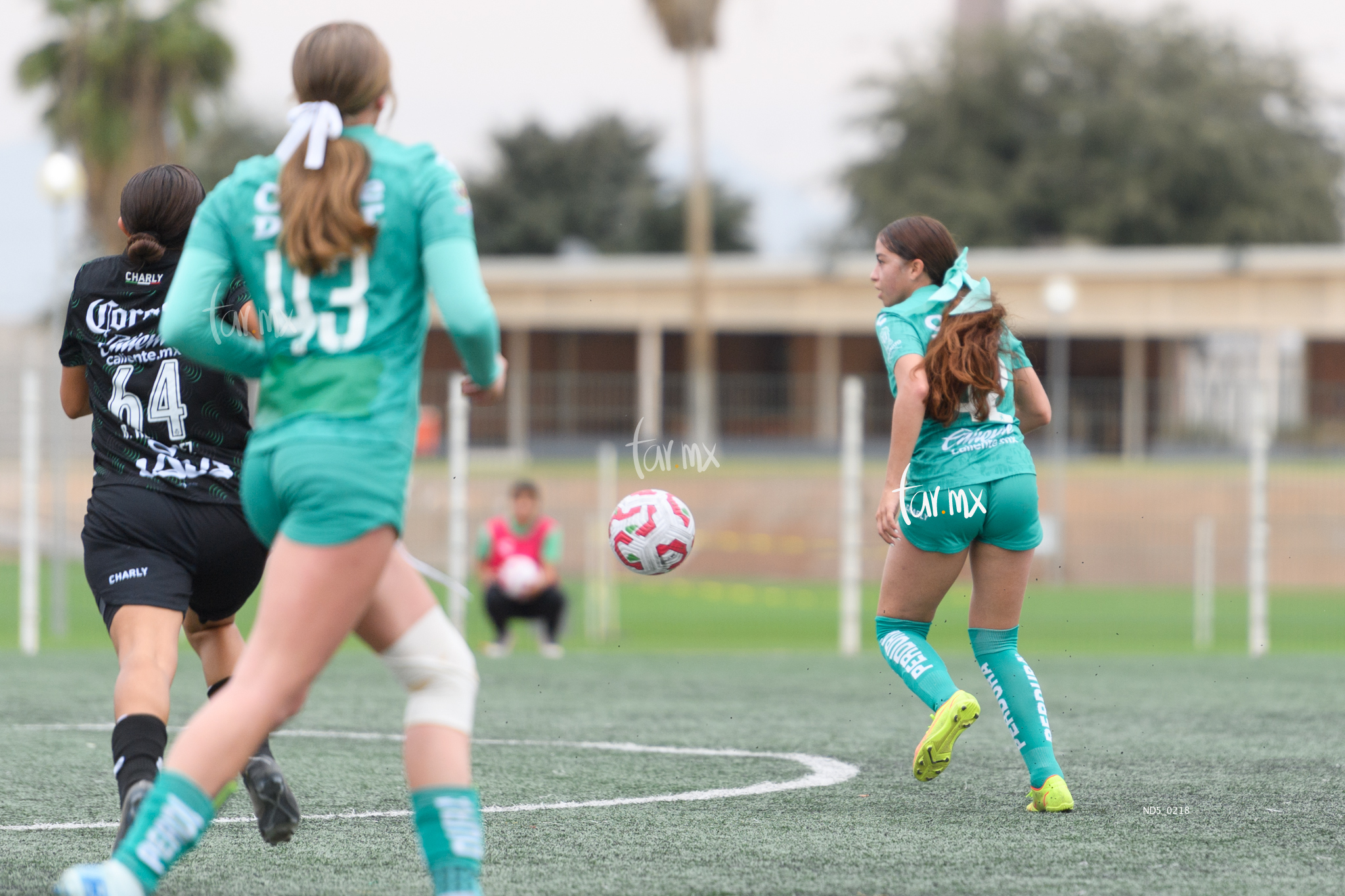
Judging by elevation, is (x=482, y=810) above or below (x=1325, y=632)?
above

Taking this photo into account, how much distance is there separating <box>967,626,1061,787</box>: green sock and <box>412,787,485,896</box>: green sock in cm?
235

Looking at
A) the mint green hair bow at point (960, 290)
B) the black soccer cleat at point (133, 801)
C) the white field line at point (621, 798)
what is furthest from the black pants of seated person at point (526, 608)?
the black soccer cleat at point (133, 801)

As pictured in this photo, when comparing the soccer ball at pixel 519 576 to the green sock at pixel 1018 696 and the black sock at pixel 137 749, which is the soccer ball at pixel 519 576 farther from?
the black sock at pixel 137 749

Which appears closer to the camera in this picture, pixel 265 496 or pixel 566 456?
pixel 265 496

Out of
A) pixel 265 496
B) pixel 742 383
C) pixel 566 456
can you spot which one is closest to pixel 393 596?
pixel 265 496

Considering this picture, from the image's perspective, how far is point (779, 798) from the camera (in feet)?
18.4

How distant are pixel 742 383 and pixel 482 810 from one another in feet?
62.4

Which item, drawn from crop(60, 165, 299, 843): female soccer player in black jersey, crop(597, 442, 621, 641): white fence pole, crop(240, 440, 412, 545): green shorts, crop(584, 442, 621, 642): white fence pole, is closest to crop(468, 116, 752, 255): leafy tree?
crop(584, 442, 621, 642): white fence pole

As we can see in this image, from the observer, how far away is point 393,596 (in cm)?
347

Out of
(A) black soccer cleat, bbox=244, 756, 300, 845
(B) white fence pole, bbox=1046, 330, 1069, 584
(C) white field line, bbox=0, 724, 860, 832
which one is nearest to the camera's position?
(A) black soccer cleat, bbox=244, 756, 300, 845

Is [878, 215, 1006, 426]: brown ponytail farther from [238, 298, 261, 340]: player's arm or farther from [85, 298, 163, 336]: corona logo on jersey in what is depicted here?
[85, 298, 163, 336]: corona logo on jersey

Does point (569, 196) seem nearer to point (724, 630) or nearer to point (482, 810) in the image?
point (724, 630)

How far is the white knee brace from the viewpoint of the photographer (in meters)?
3.49

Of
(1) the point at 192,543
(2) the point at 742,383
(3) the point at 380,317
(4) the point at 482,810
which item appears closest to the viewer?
(3) the point at 380,317
